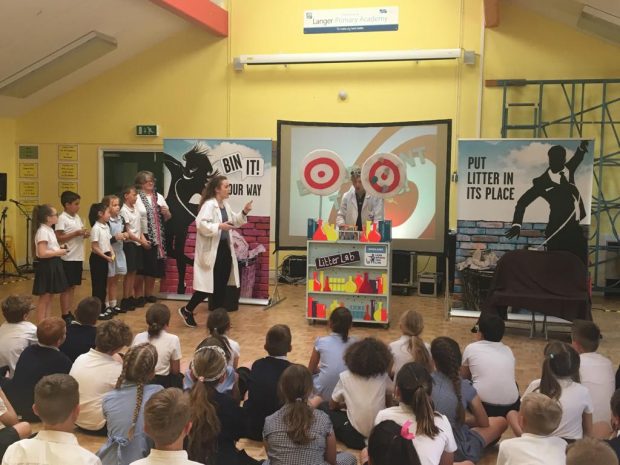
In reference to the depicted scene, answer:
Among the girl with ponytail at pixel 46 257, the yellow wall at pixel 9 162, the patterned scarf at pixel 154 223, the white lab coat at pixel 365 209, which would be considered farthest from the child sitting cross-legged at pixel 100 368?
the yellow wall at pixel 9 162

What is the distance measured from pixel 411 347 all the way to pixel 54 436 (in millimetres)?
2066

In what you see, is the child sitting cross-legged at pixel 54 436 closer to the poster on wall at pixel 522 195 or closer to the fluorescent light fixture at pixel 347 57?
the poster on wall at pixel 522 195

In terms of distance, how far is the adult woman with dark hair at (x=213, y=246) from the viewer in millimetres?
6371

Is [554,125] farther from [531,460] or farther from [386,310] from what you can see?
[531,460]

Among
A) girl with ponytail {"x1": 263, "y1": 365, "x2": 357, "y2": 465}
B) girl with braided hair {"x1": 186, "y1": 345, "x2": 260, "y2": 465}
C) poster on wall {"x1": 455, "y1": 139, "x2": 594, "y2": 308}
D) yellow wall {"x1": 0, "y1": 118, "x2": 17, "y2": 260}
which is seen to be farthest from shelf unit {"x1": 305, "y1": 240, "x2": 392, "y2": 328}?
yellow wall {"x1": 0, "y1": 118, "x2": 17, "y2": 260}

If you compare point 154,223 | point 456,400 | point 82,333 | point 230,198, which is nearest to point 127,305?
point 154,223

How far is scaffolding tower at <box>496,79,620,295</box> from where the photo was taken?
8102mm

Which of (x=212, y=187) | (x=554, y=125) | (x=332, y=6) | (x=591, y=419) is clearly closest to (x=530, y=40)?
(x=554, y=125)

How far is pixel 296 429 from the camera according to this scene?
261cm

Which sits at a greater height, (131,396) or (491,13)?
(491,13)

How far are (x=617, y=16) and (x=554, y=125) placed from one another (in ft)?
5.89

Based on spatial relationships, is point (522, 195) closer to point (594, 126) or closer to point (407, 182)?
point (407, 182)

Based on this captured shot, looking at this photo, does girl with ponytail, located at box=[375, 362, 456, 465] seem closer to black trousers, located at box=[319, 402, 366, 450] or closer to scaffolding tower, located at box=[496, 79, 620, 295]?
black trousers, located at box=[319, 402, 366, 450]

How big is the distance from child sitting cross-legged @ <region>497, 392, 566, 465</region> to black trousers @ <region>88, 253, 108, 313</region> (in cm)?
496
